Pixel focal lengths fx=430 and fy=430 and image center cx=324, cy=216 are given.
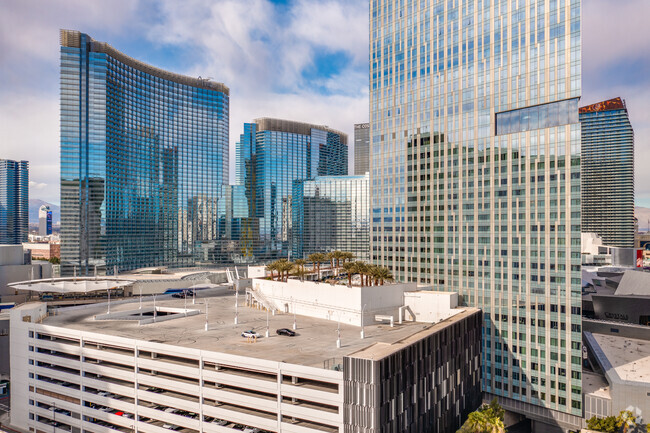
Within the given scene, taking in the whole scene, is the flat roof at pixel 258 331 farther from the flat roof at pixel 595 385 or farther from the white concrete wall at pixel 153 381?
the flat roof at pixel 595 385

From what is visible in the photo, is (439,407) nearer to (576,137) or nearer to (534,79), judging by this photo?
(576,137)

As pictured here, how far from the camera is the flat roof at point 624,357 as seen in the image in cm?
8564

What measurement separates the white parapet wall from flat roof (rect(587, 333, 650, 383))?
43.6 m

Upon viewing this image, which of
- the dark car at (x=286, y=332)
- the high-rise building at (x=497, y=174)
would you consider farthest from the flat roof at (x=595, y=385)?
the dark car at (x=286, y=332)

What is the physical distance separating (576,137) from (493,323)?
45.4 metres

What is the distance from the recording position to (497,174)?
10250 cm

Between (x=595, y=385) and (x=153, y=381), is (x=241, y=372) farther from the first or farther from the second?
(x=595, y=385)

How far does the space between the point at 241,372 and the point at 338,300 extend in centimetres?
3176

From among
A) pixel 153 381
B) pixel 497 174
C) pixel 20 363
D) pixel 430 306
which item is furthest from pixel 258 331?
pixel 497 174

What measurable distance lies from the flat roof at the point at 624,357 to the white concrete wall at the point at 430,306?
33.1 meters

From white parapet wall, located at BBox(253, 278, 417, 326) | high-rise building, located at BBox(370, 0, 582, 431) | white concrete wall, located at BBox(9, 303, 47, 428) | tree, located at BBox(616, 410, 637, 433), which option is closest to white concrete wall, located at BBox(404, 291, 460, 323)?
white parapet wall, located at BBox(253, 278, 417, 326)

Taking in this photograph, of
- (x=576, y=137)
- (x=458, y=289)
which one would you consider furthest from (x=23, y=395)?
(x=576, y=137)

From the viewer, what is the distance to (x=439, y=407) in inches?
2874

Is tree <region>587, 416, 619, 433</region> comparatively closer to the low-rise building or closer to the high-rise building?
the high-rise building
